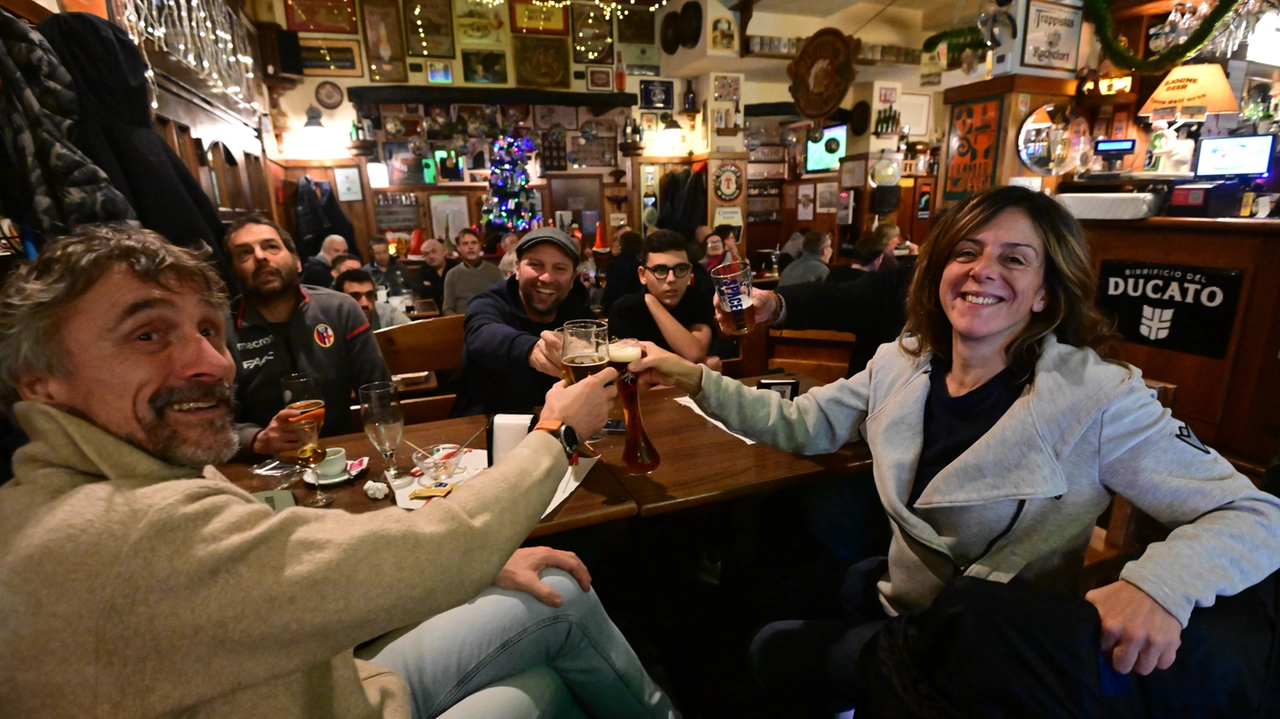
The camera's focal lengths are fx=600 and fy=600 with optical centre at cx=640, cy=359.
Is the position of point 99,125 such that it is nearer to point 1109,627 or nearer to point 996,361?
point 996,361

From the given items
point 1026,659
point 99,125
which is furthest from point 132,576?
point 99,125

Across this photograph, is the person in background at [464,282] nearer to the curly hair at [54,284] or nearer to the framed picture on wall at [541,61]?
the framed picture on wall at [541,61]

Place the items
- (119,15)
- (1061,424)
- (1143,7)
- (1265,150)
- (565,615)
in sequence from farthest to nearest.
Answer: (1143,7)
(1265,150)
(119,15)
(565,615)
(1061,424)

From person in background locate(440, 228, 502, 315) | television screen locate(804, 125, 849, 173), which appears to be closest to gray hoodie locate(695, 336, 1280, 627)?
person in background locate(440, 228, 502, 315)

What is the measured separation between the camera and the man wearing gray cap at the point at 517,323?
7.20 feet

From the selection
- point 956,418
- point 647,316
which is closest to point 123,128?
point 647,316

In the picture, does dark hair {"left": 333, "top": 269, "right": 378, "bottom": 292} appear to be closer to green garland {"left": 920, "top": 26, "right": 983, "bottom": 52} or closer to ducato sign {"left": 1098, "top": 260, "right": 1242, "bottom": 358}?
ducato sign {"left": 1098, "top": 260, "right": 1242, "bottom": 358}

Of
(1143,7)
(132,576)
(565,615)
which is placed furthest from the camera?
(1143,7)

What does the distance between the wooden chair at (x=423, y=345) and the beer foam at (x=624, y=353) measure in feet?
4.27

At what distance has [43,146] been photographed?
1.84m

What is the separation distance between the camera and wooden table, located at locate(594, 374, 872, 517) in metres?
1.44

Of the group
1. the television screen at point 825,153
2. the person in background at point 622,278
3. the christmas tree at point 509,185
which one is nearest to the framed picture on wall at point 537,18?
the christmas tree at point 509,185

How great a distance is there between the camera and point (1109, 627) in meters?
0.88

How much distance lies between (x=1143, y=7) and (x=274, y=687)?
6085 millimetres
